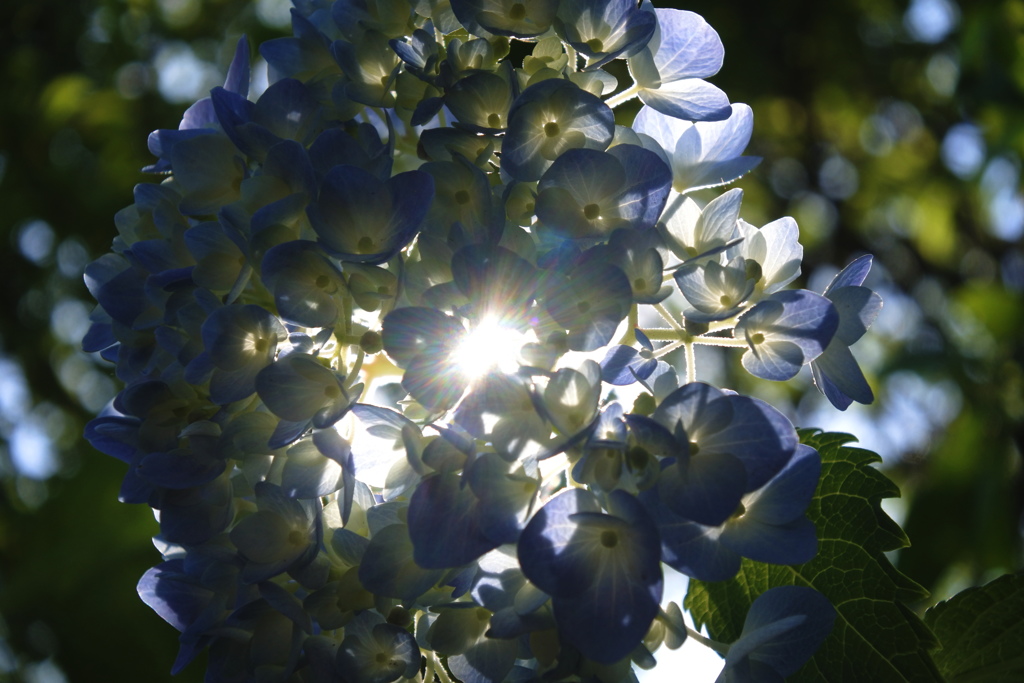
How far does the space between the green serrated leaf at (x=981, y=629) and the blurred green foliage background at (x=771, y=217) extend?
1.26m

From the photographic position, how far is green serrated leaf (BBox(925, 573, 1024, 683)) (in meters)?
0.82

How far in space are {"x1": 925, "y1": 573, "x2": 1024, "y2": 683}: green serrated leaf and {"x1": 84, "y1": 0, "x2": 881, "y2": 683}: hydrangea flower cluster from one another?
28cm

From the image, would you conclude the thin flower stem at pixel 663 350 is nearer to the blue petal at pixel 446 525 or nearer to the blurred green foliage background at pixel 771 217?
the blue petal at pixel 446 525

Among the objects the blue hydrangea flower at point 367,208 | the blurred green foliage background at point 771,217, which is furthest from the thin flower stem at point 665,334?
the blurred green foliage background at point 771,217

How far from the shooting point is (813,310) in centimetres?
68

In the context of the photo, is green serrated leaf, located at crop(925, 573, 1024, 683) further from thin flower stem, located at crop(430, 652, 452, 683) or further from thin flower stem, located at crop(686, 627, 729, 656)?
thin flower stem, located at crop(430, 652, 452, 683)

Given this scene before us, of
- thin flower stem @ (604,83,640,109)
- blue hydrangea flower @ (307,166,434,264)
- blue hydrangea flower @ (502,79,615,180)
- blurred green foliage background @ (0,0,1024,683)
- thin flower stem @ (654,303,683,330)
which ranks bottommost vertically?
blurred green foliage background @ (0,0,1024,683)

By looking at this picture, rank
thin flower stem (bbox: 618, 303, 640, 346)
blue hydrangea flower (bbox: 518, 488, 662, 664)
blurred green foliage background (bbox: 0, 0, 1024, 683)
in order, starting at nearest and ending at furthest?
blue hydrangea flower (bbox: 518, 488, 662, 664) → thin flower stem (bbox: 618, 303, 640, 346) → blurred green foliage background (bbox: 0, 0, 1024, 683)

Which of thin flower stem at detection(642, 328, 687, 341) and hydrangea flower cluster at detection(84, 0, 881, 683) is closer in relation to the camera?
hydrangea flower cluster at detection(84, 0, 881, 683)

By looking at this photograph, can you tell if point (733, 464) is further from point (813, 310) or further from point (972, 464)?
point (972, 464)

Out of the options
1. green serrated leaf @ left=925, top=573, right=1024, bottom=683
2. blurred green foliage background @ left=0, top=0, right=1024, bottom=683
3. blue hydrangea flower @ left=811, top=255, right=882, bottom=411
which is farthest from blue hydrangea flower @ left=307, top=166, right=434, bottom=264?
blurred green foliage background @ left=0, top=0, right=1024, bottom=683

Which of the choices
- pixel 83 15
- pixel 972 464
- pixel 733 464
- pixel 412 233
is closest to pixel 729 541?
pixel 733 464

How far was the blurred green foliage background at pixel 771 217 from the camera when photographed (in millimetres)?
1935

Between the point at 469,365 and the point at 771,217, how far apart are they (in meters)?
2.69
